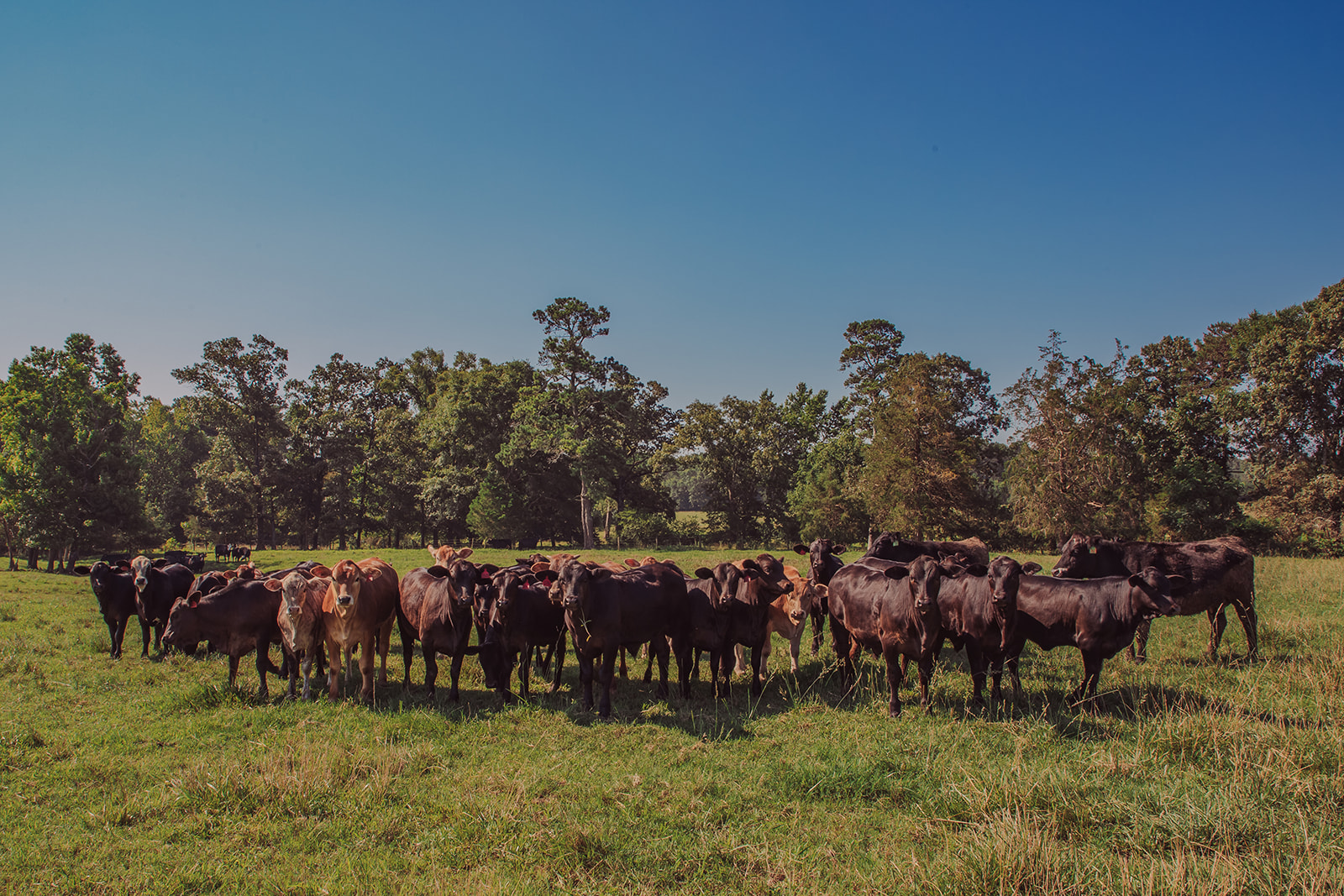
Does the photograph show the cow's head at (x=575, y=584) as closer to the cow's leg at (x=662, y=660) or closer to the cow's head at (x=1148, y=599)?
the cow's leg at (x=662, y=660)

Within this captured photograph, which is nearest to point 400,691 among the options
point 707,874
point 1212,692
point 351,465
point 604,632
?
point 604,632

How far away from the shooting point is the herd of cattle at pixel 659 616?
806 cm

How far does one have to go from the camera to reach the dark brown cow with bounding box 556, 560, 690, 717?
809 centimetres

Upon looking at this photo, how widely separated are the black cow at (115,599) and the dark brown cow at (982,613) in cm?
1281

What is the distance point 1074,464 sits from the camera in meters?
36.5

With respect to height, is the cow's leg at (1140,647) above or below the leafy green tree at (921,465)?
below

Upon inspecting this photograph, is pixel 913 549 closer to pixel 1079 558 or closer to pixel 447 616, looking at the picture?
pixel 1079 558

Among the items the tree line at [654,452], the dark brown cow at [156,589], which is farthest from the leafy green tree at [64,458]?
the dark brown cow at [156,589]

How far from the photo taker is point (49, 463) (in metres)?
31.9

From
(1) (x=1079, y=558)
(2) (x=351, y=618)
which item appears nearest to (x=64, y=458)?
(2) (x=351, y=618)

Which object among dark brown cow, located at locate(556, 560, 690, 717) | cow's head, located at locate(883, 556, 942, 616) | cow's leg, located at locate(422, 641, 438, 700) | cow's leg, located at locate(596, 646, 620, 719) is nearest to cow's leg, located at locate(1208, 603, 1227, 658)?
cow's head, located at locate(883, 556, 942, 616)

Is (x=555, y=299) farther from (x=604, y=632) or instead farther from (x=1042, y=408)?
(x=604, y=632)

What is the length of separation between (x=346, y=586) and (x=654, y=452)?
4680 centimetres

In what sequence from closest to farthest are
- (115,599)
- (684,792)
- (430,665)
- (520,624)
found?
(684,792) → (430,665) → (520,624) → (115,599)
